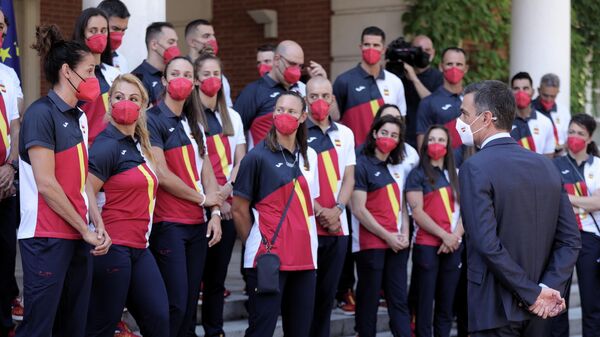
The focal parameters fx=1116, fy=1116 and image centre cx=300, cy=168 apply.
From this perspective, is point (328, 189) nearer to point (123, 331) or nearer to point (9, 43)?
point (123, 331)

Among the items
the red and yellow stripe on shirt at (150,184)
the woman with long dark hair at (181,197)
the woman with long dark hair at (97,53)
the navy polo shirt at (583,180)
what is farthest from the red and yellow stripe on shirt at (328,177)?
the navy polo shirt at (583,180)

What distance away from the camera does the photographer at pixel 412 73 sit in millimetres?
10750

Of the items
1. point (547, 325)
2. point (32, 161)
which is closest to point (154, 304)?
point (32, 161)

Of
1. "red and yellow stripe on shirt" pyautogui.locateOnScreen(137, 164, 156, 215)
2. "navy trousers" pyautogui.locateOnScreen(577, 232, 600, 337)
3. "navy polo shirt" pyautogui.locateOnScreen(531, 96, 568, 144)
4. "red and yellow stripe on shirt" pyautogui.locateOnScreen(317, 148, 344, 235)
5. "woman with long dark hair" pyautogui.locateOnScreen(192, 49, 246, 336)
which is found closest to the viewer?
"red and yellow stripe on shirt" pyautogui.locateOnScreen(137, 164, 156, 215)

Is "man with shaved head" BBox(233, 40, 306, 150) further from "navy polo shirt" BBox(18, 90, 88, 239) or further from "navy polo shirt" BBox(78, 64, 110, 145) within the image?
"navy polo shirt" BBox(18, 90, 88, 239)

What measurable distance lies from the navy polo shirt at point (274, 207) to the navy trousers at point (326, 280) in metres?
0.67

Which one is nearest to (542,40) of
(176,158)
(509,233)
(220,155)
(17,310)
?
(220,155)

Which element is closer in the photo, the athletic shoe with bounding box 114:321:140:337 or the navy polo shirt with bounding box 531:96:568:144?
the athletic shoe with bounding box 114:321:140:337

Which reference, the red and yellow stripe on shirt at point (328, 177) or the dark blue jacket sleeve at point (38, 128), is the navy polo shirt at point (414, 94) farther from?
the dark blue jacket sleeve at point (38, 128)

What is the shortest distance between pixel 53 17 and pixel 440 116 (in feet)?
17.8

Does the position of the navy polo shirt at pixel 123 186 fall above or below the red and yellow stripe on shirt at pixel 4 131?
below

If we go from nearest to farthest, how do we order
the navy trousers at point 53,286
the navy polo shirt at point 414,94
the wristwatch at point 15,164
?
1. the navy trousers at point 53,286
2. the wristwatch at point 15,164
3. the navy polo shirt at point 414,94

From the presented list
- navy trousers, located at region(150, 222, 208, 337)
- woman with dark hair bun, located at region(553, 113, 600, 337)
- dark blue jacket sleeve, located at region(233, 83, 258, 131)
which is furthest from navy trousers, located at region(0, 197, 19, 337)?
woman with dark hair bun, located at region(553, 113, 600, 337)

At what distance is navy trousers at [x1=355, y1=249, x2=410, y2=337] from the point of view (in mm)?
9125
